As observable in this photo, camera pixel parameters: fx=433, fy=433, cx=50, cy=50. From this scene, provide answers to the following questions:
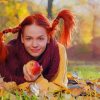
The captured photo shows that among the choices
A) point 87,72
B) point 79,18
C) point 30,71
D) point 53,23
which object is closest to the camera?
point 30,71

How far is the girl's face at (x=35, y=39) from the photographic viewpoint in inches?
144

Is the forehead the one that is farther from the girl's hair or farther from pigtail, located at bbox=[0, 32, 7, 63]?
pigtail, located at bbox=[0, 32, 7, 63]

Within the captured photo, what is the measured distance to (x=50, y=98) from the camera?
3.45 meters

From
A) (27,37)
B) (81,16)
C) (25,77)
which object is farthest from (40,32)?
(81,16)

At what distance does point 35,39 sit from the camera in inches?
144

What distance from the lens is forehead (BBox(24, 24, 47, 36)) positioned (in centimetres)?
366

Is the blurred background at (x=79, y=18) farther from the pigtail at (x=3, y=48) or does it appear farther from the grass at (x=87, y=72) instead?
the pigtail at (x=3, y=48)

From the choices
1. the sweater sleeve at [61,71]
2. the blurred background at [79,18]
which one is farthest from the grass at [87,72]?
the sweater sleeve at [61,71]

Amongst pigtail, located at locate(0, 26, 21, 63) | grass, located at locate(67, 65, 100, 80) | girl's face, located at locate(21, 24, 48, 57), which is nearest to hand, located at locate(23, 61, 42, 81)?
girl's face, located at locate(21, 24, 48, 57)

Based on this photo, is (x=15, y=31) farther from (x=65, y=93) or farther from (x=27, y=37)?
(x=65, y=93)

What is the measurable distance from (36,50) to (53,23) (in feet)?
0.93

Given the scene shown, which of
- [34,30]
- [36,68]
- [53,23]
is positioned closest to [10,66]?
[36,68]

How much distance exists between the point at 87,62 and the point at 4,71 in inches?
233

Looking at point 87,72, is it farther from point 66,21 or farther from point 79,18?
point 66,21
